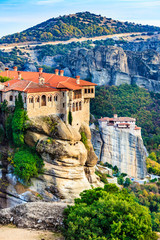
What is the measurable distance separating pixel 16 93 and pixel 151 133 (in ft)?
171

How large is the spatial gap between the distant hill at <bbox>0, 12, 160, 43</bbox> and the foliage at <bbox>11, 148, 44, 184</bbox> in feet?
411

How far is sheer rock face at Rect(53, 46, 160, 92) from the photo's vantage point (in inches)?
4055

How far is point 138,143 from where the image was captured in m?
65.9

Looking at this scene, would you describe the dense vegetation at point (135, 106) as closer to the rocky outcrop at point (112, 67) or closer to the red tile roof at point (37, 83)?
the rocky outcrop at point (112, 67)

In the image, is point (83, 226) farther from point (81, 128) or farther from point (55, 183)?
point (81, 128)

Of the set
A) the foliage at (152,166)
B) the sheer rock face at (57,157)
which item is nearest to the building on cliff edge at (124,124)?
the foliage at (152,166)

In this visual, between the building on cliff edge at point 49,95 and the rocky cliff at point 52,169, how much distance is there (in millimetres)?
967

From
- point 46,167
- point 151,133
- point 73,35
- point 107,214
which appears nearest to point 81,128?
point 46,167

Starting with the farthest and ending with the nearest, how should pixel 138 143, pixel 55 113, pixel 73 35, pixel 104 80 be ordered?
1. pixel 73 35
2. pixel 104 80
3. pixel 138 143
4. pixel 55 113

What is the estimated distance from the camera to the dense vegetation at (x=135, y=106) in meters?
82.8

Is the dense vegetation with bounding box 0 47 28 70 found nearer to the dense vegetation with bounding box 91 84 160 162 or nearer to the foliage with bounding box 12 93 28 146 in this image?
the dense vegetation with bounding box 91 84 160 162

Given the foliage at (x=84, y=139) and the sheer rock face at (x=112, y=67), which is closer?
the foliage at (x=84, y=139)

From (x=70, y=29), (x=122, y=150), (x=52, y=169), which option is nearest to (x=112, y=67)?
(x=122, y=150)

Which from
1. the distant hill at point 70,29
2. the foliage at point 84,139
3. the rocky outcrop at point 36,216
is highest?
the distant hill at point 70,29
